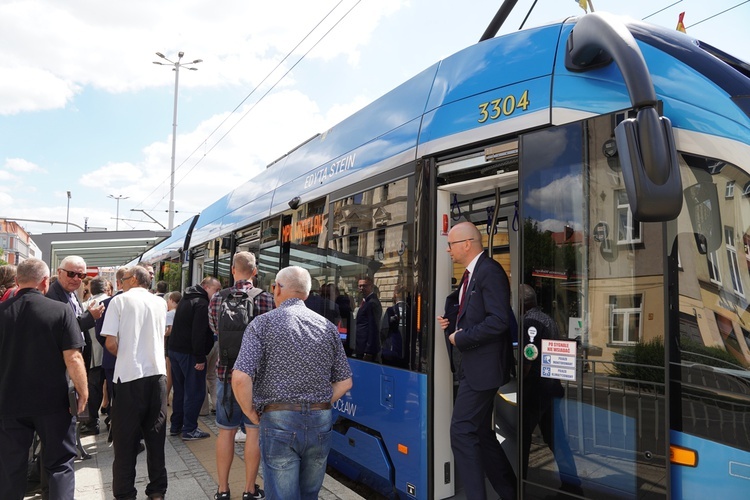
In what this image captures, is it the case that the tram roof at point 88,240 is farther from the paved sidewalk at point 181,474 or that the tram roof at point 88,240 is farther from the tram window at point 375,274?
the tram window at point 375,274

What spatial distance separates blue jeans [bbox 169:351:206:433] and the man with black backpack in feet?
6.32

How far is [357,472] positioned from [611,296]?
2.94 metres

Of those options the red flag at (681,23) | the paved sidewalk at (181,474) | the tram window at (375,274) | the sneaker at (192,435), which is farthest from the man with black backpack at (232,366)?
the red flag at (681,23)

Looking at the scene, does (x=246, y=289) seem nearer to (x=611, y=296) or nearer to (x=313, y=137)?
(x=313, y=137)

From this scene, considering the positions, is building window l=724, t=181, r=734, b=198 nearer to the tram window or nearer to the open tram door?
the open tram door

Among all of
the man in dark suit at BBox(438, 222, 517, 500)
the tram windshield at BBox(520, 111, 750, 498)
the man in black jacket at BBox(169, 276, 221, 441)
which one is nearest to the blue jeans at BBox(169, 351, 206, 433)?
the man in black jacket at BBox(169, 276, 221, 441)

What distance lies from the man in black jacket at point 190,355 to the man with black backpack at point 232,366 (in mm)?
1615

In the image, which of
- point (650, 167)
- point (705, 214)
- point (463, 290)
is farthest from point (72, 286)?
point (705, 214)

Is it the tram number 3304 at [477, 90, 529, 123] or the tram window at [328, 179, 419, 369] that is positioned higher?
the tram number 3304 at [477, 90, 529, 123]

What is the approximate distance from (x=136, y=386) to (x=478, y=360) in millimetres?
2547

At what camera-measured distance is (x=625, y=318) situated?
8.75 ft

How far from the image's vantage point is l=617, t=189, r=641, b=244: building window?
2.71 metres

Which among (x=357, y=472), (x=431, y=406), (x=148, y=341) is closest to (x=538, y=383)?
(x=431, y=406)

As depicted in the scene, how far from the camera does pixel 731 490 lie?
2.37 m
